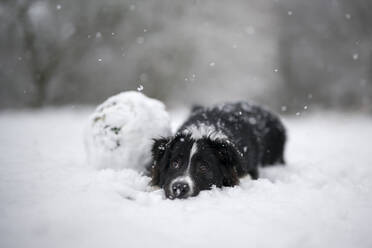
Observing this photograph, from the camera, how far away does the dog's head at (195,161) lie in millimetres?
3914

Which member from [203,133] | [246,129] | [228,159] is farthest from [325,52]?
[228,159]

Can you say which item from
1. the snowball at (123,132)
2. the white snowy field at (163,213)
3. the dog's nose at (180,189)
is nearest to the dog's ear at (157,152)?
the white snowy field at (163,213)

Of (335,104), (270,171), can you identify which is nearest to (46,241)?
(270,171)

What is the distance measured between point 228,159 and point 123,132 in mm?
1577

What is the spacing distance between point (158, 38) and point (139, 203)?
17.4 m

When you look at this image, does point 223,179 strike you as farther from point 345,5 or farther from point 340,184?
→ point 345,5

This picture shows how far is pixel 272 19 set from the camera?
20.5 metres

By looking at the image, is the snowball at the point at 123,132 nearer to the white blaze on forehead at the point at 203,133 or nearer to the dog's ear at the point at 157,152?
the dog's ear at the point at 157,152

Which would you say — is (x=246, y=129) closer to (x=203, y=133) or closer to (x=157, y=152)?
(x=203, y=133)

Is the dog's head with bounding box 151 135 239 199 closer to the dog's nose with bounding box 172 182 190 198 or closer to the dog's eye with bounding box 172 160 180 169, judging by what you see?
the dog's eye with bounding box 172 160 180 169

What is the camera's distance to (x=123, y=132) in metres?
4.63

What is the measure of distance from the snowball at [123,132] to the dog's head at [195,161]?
1.23 ft

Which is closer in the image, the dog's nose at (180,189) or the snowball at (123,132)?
the dog's nose at (180,189)

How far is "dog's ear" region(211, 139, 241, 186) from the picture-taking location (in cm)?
419
